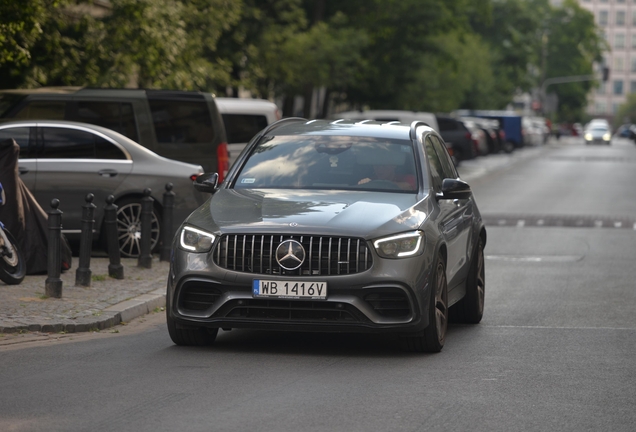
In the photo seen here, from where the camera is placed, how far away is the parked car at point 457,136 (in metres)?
44.1

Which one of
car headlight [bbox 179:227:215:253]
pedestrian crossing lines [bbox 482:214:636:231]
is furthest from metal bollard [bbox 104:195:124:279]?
pedestrian crossing lines [bbox 482:214:636:231]

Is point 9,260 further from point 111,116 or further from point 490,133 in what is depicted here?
point 490,133

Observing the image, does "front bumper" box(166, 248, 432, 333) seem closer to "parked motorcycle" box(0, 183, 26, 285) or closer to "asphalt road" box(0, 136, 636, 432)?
"asphalt road" box(0, 136, 636, 432)

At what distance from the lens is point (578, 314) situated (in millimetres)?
11039

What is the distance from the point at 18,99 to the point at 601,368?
9254 millimetres

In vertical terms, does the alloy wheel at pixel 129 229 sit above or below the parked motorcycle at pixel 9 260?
below

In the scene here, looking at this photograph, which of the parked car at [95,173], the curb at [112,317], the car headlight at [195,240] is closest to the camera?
the car headlight at [195,240]

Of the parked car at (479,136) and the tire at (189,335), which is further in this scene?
the parked car at (479,136)

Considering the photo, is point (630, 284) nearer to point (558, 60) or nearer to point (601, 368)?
point (601, 368)

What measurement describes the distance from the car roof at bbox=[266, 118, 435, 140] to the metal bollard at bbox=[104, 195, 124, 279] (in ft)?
8.93

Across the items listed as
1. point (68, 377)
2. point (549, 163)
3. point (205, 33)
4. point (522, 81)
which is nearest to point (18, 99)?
point (68, 377)

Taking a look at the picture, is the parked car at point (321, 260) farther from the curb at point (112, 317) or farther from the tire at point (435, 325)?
the curb at point (112, 317)

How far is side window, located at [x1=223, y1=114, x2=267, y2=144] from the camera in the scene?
21.4 m

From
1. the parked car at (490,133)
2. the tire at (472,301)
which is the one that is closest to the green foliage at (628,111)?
the parked car at (490,133)
